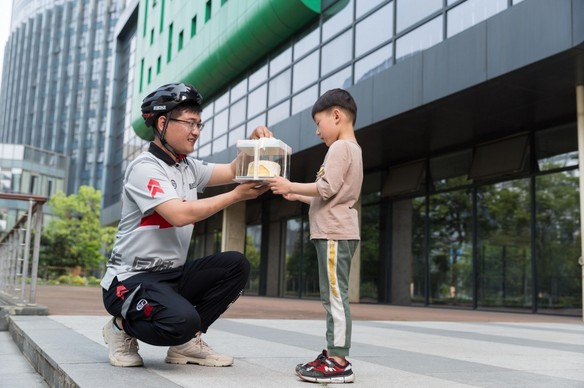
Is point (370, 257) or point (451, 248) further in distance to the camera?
point (370, 257)

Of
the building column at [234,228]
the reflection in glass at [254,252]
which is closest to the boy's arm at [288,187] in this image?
the building column at [234,228]

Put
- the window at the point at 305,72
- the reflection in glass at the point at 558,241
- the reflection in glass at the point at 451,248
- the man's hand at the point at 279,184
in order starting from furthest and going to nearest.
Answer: the window at the point at 305,72
the reflection in glass at the point at 451,248
the reflection in glass at the point at 558,241
the man's hand at the point at 279,184

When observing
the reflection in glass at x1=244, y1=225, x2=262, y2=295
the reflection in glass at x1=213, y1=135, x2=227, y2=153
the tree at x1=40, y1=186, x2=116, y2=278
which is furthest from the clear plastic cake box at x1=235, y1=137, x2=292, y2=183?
the tree at x1=40, y1=186, x2=116, y2=278

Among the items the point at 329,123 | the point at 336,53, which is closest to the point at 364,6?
the point at 336,53

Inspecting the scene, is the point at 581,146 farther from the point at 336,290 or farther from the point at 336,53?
the point at 336,290

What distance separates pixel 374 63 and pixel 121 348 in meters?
11.6

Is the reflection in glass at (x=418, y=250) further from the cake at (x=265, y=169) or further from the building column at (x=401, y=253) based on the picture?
the cake at (x=265, y=169)

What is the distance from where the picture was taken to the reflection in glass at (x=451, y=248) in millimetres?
14555

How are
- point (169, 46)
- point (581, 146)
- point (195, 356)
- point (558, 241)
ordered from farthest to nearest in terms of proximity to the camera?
point (169, 46) < point (558, 241) < point (581, 146) < point (195, 356)

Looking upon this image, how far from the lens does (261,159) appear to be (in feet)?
11.0

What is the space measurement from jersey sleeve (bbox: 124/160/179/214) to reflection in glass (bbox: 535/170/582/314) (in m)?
10.7

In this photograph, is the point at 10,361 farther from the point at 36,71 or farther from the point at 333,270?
the point at 36,71

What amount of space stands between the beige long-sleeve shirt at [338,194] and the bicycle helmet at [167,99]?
2.94 ft

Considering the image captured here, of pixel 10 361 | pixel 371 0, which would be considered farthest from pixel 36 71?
pixel 10 361
